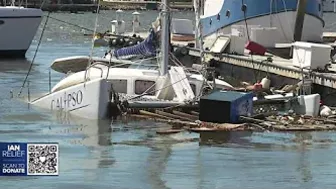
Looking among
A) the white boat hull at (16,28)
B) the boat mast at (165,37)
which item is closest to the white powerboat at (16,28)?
the white boat hull at (16,28)

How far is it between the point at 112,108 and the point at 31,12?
24.2 metres

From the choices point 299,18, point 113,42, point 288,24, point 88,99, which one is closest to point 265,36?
point 299,18

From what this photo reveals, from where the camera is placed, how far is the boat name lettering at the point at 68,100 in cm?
2347

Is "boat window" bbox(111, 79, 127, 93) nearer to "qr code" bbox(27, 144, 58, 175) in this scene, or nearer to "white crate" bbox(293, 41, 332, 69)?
"white crate" bbox(293, 41, 332, 69)

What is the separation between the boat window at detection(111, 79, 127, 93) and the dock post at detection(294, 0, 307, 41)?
518 inches

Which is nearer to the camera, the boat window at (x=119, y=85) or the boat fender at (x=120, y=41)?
the boat window at (x=119, y=85)

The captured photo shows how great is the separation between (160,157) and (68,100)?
6.66 meters

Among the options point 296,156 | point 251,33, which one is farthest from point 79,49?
point 296,156

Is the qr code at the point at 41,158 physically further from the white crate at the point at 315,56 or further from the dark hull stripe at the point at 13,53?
the dark hull stripe at the point at 13,53

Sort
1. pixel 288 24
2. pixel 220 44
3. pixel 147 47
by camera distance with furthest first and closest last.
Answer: pixel 288 24 < pixel 220 44 < pixel 147 47

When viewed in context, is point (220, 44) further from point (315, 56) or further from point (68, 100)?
point (68, 100)

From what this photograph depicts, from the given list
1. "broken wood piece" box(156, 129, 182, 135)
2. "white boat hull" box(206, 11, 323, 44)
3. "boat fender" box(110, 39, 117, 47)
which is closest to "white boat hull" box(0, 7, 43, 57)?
"boat fender" box(110, 39, 117, 47)

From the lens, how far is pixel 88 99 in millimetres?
23047

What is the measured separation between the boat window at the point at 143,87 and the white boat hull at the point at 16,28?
21.7 m
